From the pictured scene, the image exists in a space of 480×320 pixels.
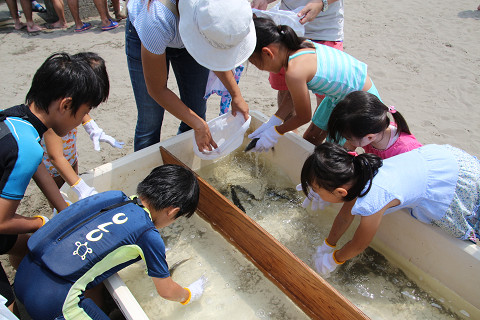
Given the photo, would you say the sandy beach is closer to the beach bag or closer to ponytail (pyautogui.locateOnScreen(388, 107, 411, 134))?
the beach bag

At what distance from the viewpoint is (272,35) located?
192cm

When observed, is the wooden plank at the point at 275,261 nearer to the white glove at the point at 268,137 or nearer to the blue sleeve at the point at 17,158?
the white glove at the point at 268,137

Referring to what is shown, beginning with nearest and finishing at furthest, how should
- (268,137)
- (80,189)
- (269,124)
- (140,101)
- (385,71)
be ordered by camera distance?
(80,189)
(140,101)
(268,137)
(269,124)
(385,71)

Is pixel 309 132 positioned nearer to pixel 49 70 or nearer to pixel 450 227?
pixel 450 227

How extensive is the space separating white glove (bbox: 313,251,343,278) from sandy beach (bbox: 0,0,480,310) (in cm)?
180

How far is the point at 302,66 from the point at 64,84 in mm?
1196

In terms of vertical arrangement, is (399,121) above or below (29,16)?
above

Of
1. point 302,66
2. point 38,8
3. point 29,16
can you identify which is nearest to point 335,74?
point 302,66

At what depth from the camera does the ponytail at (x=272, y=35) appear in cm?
190

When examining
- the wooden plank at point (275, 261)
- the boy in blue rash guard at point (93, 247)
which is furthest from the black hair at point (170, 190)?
the wooden plank at point (275, 261)

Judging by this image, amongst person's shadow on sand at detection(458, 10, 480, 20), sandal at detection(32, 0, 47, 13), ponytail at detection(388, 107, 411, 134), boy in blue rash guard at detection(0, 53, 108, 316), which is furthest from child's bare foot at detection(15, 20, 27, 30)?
person's shadow on sand at detection(458, 10, 480, 20)

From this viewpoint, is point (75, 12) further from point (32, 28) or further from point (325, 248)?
point (325, 248)

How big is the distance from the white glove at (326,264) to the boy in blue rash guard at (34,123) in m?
1.37

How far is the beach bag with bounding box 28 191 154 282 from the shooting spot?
1.38 m
